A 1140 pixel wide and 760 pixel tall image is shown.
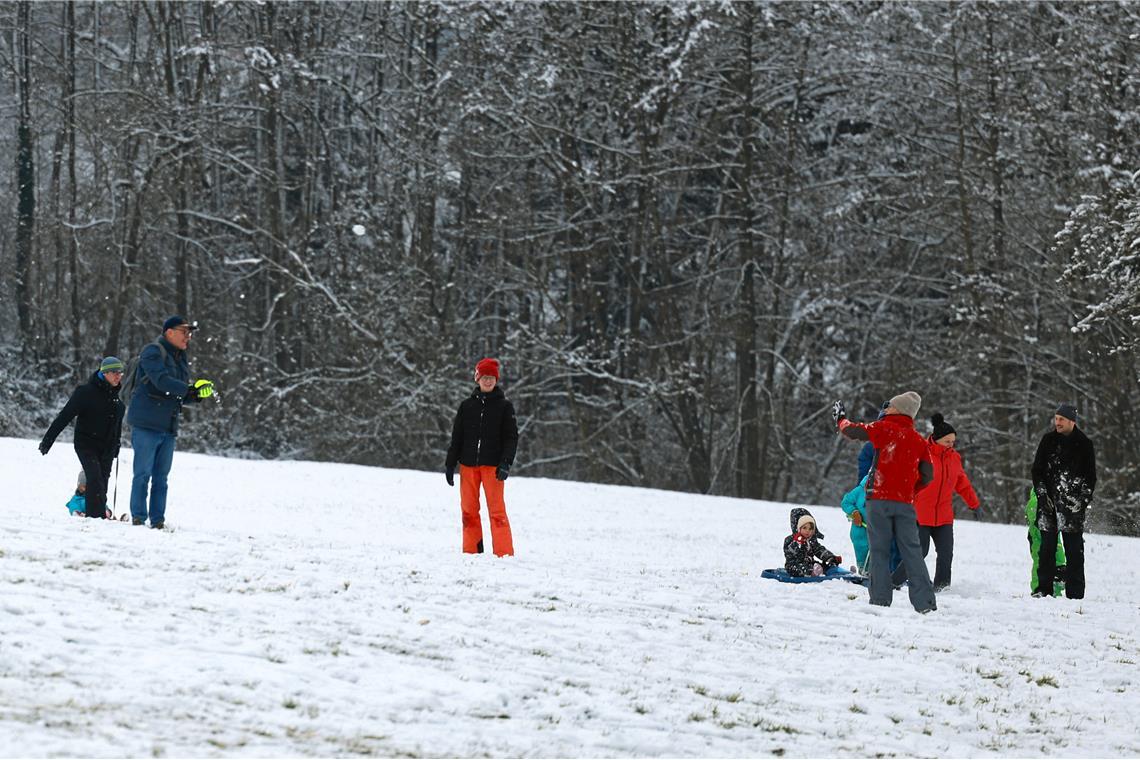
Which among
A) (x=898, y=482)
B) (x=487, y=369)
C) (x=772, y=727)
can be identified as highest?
(x=487, y=369)

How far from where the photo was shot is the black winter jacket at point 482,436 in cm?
1313

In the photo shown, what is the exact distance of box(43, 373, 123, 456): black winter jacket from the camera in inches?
545

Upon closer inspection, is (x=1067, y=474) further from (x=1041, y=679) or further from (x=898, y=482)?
(x=1041, y=679)

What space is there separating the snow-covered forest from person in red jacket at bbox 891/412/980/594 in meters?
15.8

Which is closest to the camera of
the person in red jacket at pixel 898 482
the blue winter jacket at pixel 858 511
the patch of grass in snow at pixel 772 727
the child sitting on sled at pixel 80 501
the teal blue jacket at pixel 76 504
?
the patch of grass in snow at pixel 772 727

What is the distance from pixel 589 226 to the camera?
35.9 metres

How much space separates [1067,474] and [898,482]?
2.42 meters

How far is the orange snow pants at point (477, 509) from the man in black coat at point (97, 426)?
332cm

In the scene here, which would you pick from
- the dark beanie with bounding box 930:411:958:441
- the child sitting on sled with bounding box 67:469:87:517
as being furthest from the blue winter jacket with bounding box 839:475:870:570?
the child sitting on sled with bounding box 67:469:87:517

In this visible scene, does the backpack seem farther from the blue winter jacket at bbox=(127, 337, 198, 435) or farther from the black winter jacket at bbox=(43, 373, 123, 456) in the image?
the black winter jacket at bbox=(43, 373, 123, 456)

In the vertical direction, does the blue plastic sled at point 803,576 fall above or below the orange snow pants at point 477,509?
below

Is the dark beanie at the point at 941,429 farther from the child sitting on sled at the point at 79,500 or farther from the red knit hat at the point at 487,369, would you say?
the child sitting on sled at the point at 79,500

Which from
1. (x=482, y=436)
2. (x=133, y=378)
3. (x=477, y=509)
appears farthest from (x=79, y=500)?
(x=482, y=436)

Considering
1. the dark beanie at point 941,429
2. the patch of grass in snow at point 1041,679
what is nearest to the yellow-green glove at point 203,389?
the dark beanie at point 941,429
